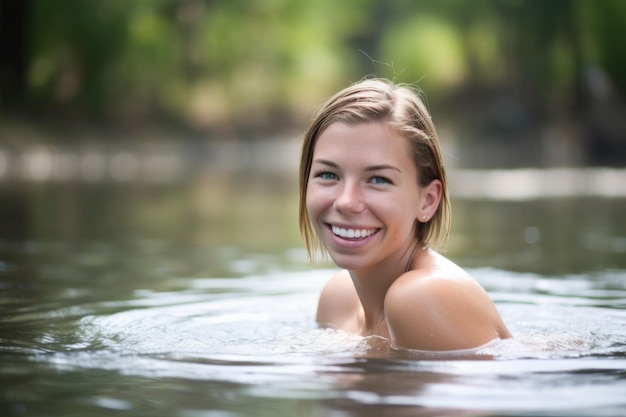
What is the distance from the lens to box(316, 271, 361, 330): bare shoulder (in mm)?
4051

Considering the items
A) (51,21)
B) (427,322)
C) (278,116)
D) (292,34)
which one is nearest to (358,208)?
(427,322)

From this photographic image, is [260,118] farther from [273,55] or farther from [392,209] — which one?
[392,209]

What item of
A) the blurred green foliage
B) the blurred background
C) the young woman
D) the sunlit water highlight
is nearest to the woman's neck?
the young woman

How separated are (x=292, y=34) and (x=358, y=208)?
32010mm

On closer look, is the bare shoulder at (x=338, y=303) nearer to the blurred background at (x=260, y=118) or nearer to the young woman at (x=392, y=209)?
the young woman at (x=392, y=209)

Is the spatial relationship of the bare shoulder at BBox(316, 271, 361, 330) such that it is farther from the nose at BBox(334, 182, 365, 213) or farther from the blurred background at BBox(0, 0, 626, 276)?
the blurred background at BBox(0, 0, 626, 276)

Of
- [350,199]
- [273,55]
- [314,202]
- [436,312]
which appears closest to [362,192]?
[350,199]

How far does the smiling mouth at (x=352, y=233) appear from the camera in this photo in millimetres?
3371

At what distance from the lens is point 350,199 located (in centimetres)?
332

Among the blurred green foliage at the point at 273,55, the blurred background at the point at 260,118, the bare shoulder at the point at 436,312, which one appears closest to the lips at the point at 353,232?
the bare shoulder at the point at 436,312

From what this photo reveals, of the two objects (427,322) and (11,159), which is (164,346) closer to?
(427,322)

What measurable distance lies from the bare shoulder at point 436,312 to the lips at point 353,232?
0.18 m

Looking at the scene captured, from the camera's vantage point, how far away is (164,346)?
3447 millimetres

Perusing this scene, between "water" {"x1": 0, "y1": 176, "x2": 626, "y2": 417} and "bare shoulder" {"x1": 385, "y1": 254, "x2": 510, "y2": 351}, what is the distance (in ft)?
0.20
